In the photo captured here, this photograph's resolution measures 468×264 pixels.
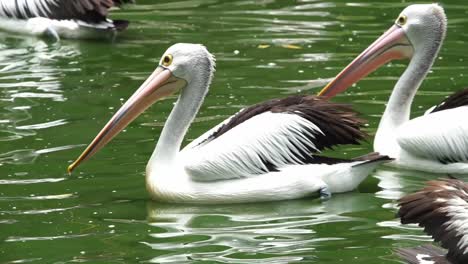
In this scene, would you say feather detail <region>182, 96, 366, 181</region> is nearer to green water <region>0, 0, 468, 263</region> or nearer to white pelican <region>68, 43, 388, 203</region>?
white pelican <region>68, 43, 388, 203</region>

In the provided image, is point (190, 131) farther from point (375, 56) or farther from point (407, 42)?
point (407, 42)

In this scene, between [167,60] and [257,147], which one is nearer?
[257,147]

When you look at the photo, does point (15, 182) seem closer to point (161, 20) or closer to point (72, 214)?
point (72, 214)

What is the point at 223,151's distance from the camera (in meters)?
7.02

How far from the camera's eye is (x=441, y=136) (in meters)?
7.43

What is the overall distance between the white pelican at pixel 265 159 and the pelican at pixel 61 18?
4376 millimetres

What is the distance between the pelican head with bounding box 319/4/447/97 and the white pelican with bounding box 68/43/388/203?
99cm

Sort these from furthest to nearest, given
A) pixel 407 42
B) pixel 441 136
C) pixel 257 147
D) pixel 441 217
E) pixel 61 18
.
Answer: pixel 61 18, pixel 407 42, pixel 441 136, pixel 257 147, pixel 441 217

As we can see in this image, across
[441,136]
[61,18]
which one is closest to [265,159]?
[441,136]

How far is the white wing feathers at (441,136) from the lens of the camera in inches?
291

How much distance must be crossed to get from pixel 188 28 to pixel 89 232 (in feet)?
17.3

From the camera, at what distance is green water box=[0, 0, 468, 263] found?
6320 millimetres

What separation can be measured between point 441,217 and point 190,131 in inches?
138

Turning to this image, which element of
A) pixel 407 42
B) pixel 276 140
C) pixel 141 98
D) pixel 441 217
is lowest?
pixel 441 217
